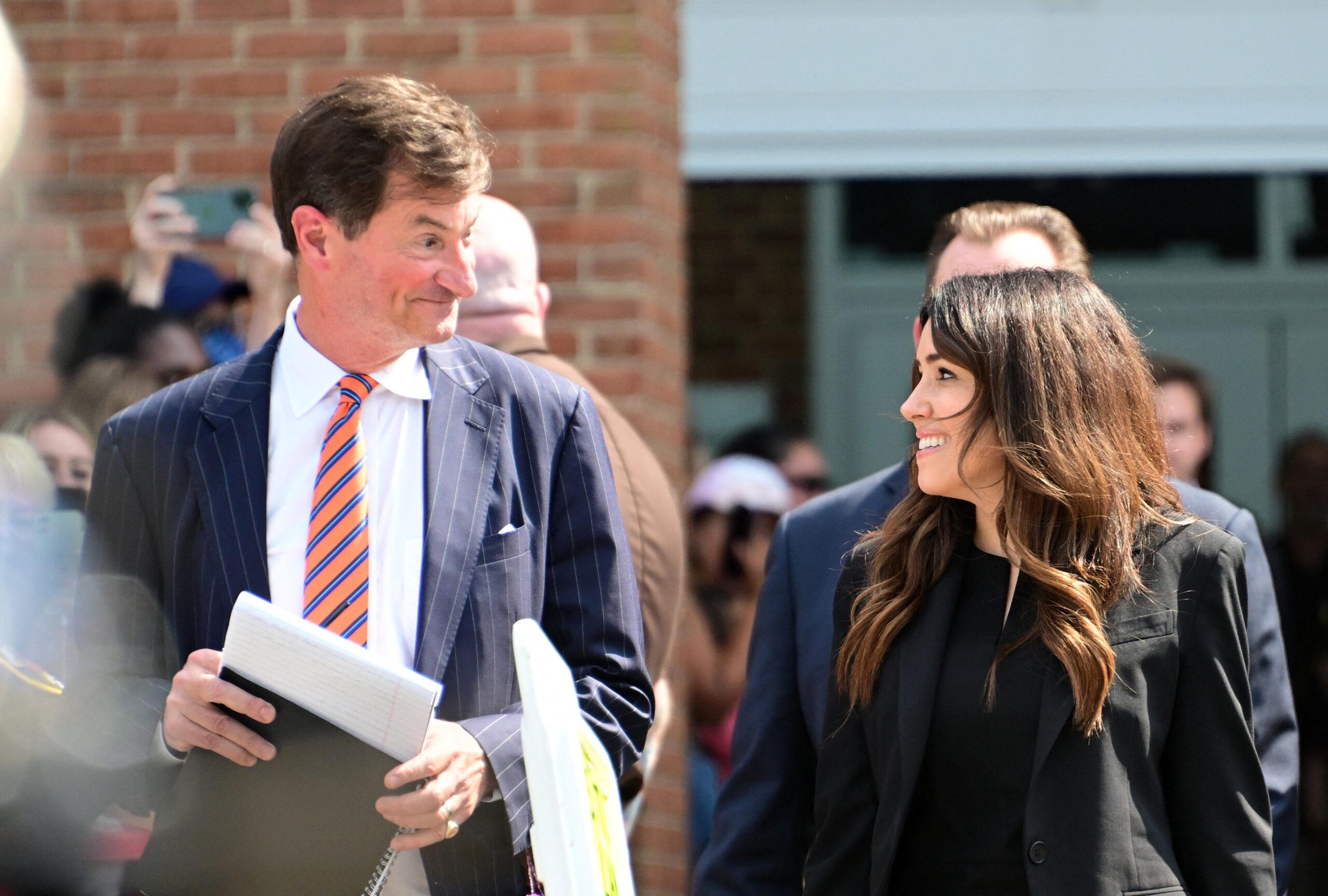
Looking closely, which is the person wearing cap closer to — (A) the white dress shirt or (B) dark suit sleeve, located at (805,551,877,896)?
(B) dark suit sleeve, located at (805,551,877,896)

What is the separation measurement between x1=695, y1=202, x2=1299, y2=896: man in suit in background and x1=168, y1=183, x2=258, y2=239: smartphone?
195 centimetres

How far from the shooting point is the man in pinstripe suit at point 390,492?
227cm

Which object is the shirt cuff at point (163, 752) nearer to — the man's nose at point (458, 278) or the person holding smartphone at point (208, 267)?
the man's nose at point (458, 278)

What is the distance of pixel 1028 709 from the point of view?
7.36 ft

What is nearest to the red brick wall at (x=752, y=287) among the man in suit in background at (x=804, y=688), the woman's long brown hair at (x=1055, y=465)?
the man in suit in background at (x=804, y=688)

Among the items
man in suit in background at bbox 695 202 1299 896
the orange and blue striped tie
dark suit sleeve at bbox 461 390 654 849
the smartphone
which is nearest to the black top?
man in suit in background at bbox 695 202 1299 896

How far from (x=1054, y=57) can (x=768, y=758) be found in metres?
4.32

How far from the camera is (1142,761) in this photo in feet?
7.31

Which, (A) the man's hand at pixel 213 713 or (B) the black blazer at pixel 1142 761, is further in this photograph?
(B) the black blazer at pixel 1142 761

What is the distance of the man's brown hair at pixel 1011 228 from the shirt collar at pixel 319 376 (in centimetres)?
103

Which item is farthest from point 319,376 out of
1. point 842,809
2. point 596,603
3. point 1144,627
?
point 1144,627

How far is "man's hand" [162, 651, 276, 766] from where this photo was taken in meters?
2.06

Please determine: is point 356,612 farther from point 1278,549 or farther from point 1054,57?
point 1054,57

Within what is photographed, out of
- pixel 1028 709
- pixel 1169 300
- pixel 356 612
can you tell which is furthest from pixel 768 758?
pixel 1169 300
